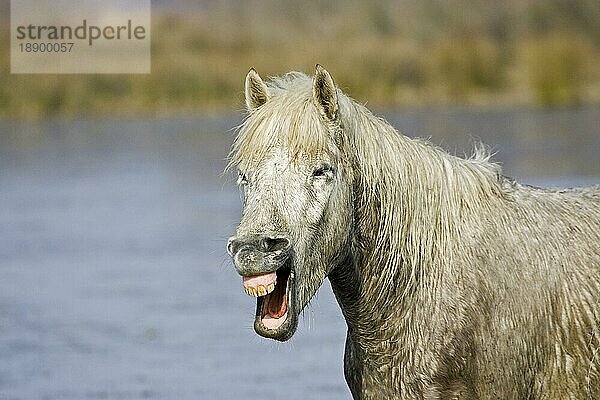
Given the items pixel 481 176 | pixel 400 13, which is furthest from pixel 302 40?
pixel 481 176

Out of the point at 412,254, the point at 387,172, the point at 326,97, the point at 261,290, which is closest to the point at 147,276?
the point at 412,254

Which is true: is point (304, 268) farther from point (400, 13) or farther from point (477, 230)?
point (400, 13)

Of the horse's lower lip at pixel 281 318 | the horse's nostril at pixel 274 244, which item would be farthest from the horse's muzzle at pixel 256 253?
the horse's lower lip at pixel 281 318

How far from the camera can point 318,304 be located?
35.6 feet

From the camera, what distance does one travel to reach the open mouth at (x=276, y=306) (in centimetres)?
473

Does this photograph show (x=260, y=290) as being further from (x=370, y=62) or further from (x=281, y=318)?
(x=370, y=62)

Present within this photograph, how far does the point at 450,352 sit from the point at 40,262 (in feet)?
31.8

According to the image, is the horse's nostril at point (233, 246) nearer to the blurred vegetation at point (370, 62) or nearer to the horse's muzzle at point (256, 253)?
the horse's muzzle at point (256, 253)

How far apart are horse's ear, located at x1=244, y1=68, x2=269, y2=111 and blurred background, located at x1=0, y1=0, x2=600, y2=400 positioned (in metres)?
0.69

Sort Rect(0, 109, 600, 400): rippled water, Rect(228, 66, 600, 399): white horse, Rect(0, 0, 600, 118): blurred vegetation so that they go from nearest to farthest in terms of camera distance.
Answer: Rect(228, 66, 600, 399): white horse
Rect(0, 109, 600, 400): rippled water
Rect(0, 0, 600, 118): blurred vegetation

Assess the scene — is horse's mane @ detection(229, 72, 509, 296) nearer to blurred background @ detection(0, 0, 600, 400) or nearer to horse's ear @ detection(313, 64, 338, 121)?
horse's ear @ detection(313, 64, 338, 121)

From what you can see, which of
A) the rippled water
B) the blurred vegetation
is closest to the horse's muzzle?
the rippled water

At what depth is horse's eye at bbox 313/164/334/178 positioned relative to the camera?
4.91m

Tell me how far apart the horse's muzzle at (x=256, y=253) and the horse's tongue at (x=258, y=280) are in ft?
0.09
